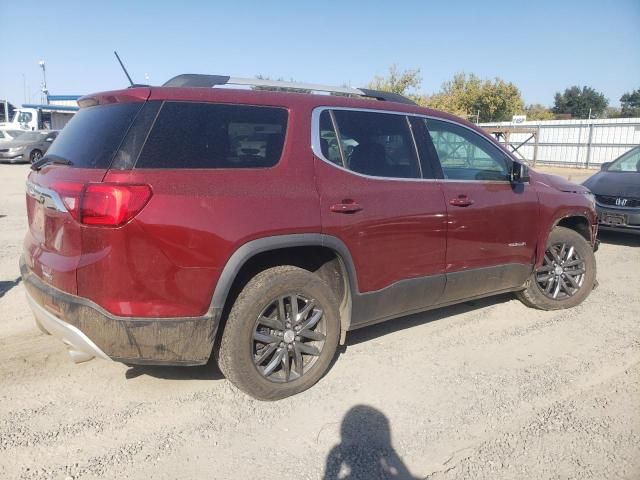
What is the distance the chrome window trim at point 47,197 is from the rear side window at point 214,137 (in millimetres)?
501

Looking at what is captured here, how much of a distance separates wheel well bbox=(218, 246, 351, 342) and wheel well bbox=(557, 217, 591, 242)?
2838 mm

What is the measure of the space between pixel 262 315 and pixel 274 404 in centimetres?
59

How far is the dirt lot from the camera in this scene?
9.02 feet

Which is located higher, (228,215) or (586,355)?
(228,215)

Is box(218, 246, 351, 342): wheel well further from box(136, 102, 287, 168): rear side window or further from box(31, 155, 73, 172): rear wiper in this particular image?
box(31, 155, 73, 172): rear wiper

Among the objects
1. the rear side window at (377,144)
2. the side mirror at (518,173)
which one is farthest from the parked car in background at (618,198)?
the rear side window at (377,144)

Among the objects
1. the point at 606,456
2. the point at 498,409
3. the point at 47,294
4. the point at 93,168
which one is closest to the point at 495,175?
the point at 498,409

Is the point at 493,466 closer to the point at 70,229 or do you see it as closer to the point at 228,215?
the point at 228,215

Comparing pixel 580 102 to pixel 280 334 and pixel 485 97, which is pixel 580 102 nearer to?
pixel 485 97

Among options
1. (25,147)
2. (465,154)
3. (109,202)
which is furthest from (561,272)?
(25,147)

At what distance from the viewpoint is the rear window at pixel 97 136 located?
2.89 m

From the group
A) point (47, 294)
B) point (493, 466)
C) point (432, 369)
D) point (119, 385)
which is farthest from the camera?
point (432, 369)

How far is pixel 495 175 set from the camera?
4.53 m

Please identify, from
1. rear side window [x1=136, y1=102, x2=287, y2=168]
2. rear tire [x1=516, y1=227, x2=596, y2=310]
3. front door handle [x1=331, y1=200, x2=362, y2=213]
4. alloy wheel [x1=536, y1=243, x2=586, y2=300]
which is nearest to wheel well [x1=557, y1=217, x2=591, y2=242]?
rear tire [x1=516, y1=227, x2=596, y2=310]
